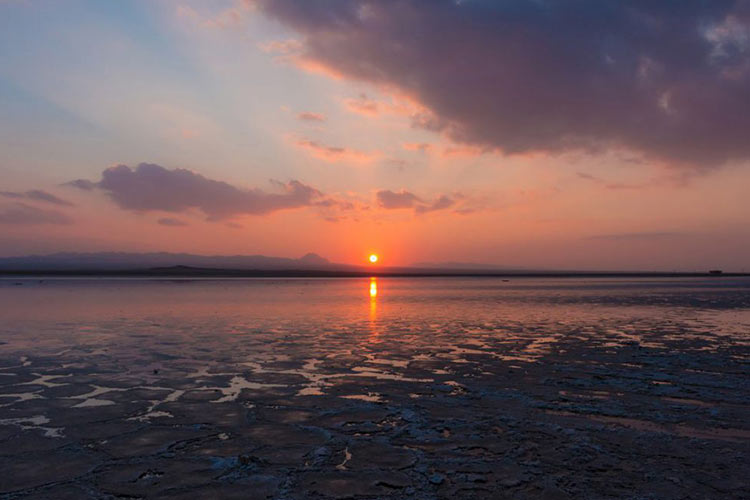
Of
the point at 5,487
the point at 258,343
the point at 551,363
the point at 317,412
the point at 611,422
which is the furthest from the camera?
the point at 258,343

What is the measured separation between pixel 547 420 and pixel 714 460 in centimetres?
204

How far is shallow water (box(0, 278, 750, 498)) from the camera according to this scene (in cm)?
526

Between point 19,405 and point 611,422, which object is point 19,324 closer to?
point 19,405

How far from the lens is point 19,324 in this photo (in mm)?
18234

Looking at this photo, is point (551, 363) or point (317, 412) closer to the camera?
point (317, 412)

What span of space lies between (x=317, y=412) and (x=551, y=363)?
6074mm

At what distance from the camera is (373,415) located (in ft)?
25.0

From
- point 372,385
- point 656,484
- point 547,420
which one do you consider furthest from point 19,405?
point 656,484

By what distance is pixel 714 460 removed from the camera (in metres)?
5.75

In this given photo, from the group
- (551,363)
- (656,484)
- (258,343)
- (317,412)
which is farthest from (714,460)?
(258,343)

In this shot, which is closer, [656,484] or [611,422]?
[656,484]

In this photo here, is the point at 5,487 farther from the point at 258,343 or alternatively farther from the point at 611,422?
the point at 258,343

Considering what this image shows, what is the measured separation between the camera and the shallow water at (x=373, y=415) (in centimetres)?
526

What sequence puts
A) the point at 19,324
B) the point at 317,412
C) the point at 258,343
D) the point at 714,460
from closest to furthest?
the point at 714,460, the point at 317,412, the point at 258,343, the point at 19,324
